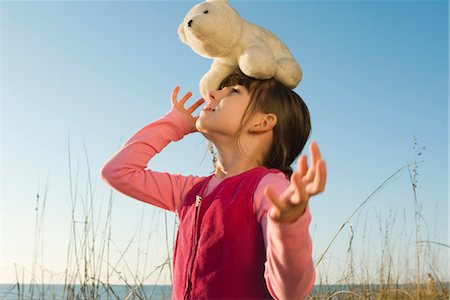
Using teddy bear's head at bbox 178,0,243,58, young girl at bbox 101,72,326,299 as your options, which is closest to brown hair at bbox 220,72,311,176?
young girl at bbox 101,72,326,299

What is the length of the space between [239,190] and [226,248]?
0.16 m

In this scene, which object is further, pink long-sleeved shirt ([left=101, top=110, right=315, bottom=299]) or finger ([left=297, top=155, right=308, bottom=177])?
pink long-sleeved shirt ([left=101, top=110, right=315, bottom=299])

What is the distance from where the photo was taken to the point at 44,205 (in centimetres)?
289

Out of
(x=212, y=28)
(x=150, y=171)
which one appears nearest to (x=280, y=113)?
(x=212, y=28)

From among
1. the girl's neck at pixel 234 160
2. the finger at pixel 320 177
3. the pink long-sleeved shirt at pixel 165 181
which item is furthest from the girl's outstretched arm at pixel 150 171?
the finger at pixel 320 177

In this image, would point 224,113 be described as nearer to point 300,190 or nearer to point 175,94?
point 175,94

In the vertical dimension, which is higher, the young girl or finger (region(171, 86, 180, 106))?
finger (region(171, 86, 180, 106))

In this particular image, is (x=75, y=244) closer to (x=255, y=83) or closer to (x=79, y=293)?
(x=79, y=293)

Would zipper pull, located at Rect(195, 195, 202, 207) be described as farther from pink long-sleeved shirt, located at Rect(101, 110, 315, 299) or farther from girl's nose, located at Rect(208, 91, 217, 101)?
girl's nose, located at Rect(208, 91, 217, 101)

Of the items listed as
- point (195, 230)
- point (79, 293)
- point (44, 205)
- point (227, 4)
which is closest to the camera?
point (195, 230)

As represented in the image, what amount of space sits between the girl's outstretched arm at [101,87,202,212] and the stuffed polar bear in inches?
6.6

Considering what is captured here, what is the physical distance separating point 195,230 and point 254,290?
0.78 ft

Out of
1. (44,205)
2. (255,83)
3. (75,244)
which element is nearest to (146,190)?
(255,83)

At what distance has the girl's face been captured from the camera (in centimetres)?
167
